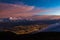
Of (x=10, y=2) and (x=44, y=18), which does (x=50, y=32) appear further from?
(x=10, y=2)

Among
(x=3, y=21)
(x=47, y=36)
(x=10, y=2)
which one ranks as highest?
(x=10, y=2)

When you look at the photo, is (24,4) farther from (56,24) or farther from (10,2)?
(56,24)

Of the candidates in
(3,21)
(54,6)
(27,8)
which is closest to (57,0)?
(54,6)

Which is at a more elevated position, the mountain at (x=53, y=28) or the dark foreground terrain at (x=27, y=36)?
the mountain at (x=53, y=28)

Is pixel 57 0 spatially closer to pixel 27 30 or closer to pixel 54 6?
pixel 54 6

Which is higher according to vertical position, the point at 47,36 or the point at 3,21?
the point at 3,21

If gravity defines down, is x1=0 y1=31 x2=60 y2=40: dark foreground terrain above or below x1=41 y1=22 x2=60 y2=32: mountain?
below

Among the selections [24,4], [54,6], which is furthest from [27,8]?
[54,6]

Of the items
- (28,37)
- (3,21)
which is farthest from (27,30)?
(3,21)

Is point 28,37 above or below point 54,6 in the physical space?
below
